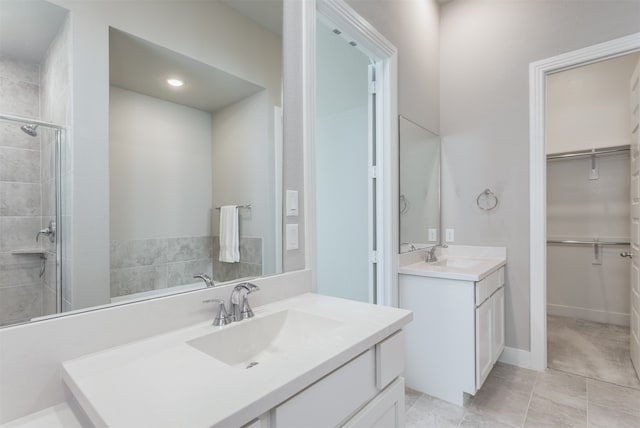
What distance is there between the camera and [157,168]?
40.7 inches

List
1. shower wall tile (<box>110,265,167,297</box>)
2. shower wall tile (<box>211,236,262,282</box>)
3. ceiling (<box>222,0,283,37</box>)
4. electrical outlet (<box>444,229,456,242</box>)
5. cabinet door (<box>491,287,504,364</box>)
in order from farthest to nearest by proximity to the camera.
→ electrical outlet (<box>444,229,456,242</box>) → cabinet door (<box>491,287,504,364</box>) → ceiling (<box>222,0,283,37</box>) → shower wall tile (<box>211,236,262,282</box>) → shower wall tile (<box>110,265,167,297</box>)

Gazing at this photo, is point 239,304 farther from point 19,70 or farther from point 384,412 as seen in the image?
point 19,70

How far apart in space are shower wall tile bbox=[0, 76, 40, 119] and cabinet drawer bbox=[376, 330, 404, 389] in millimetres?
1086

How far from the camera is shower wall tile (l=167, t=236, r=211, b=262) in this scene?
41.7 inches

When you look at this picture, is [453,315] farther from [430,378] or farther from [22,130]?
[22,130]

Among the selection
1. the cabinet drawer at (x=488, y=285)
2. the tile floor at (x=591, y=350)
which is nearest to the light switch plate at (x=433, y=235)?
the cabinet drawer at (x=488, y=285)

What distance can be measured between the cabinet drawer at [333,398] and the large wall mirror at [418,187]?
139cm

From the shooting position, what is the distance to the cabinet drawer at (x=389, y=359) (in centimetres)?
95

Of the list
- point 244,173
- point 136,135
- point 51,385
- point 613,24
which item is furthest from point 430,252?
point 51,385

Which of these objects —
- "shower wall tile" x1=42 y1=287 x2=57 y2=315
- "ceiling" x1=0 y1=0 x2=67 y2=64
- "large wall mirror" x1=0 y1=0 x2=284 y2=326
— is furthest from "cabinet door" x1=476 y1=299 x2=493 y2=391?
"ceiling" x1=0 y1=0 x2=67 y2=64

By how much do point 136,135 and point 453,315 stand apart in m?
1.89

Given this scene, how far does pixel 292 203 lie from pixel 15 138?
0.89 metres

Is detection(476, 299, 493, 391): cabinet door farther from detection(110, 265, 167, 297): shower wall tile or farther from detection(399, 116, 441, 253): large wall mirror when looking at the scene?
detection(110, 265, 167, 297): shower wall tile

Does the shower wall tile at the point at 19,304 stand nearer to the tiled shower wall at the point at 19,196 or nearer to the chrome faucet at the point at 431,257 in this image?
the tiled shower wall at the point at 19,196
